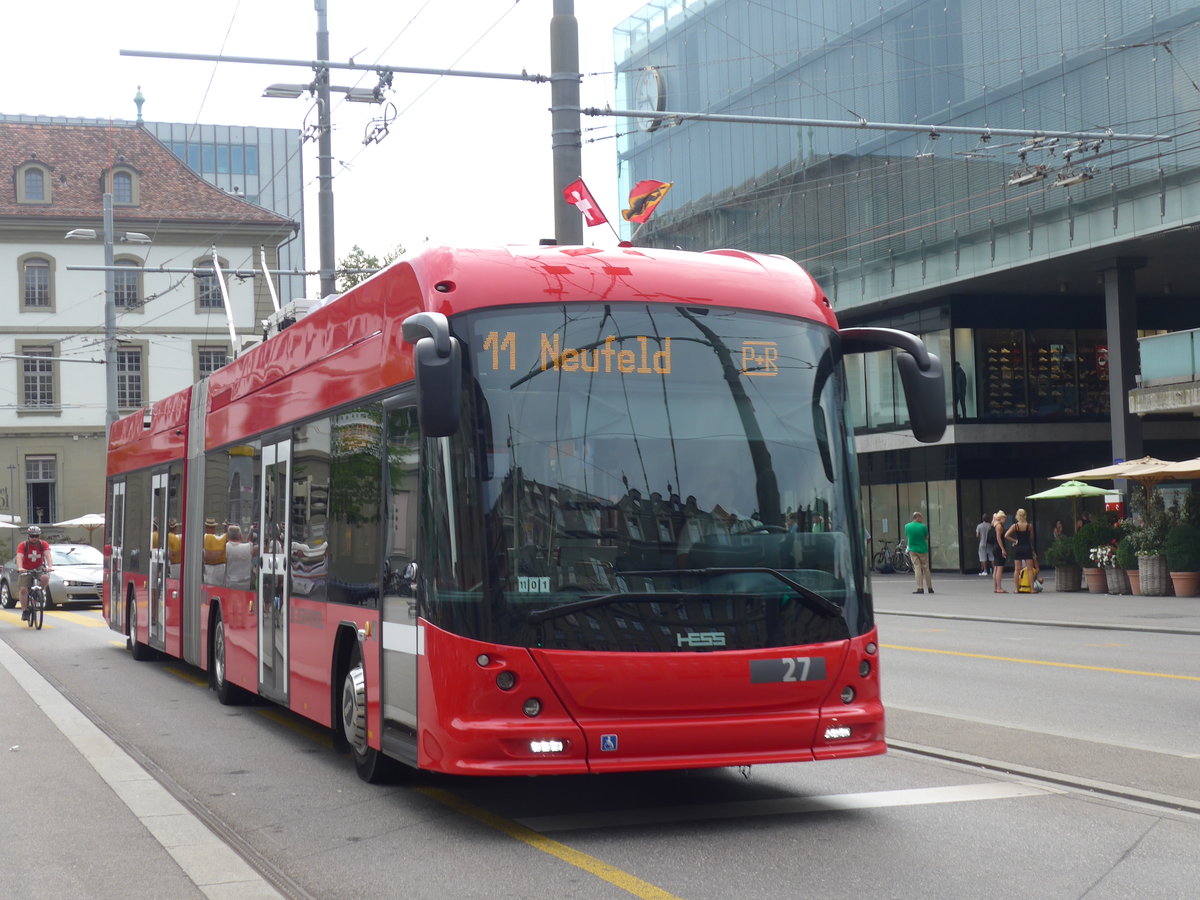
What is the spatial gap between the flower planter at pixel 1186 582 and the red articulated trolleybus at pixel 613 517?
23.1 m

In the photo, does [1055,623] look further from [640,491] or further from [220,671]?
[640,491]

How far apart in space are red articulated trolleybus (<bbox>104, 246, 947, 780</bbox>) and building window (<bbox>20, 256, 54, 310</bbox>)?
197 feet

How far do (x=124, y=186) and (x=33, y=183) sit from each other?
3.61 m

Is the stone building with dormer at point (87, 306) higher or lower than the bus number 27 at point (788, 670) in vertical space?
higher

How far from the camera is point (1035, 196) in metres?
36.8

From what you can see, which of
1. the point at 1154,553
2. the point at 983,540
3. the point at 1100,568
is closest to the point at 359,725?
the point at 1154,553

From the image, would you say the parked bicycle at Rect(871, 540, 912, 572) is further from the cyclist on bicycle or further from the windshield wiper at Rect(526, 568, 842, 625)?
the windshield wiper at Rect(526, 568, 842, 625)

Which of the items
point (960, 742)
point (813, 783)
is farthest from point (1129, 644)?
point (813, 783)

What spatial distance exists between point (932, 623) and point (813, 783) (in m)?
16.7

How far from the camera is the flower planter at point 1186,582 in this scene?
29.9 meters

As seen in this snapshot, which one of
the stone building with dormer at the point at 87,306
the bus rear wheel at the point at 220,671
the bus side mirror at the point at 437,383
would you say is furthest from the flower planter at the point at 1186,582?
the stone building with dormer at the point at 87,306

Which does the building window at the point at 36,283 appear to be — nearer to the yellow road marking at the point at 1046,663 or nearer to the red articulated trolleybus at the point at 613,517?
the yellow road marking at the point at 1046,663

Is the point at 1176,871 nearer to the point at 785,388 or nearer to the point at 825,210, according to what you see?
the point at 785,388

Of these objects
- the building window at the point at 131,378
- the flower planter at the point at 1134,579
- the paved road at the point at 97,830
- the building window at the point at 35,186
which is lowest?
the paved road at the point at 97,830
